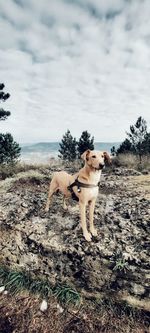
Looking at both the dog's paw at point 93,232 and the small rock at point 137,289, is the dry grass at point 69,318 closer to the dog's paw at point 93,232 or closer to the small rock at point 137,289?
the small rock at point 137,289

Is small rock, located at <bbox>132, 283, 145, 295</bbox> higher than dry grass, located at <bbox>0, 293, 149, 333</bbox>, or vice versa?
small rock, located at <bbox>132, 283, 145, 295</bbox>

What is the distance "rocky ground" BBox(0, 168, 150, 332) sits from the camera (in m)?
4.40

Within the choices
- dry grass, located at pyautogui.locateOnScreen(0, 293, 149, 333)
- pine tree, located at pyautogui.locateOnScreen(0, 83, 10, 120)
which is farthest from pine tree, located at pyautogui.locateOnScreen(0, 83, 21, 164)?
dry grass, located at pyautogui.locateOnScreen(0, 293, 149, 333)

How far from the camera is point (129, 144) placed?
88.9 feet

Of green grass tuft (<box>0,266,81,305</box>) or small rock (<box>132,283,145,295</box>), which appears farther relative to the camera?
green grass tuft (<box>0,266,81,305</box>)

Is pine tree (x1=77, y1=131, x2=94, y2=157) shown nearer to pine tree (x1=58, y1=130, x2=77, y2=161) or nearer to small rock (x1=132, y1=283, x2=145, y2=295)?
pine tree (x1=58, y1=130, x2=77, y2=161)

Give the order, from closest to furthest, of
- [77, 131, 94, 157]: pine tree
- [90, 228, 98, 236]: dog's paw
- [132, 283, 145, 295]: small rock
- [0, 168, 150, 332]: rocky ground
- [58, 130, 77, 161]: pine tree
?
[132, 283, 145, 295]: small rock → [0, 168, 150, 332]: rocky ground → [90, 228, 98, 236]: dog's paw → [77, 131, 94, 157]: pine tree → [58, 130, 77, 161]: pine tree

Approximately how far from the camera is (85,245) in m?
4.92

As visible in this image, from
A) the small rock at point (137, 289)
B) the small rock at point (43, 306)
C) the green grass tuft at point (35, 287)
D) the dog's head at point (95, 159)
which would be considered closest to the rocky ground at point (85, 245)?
the small rock at point (137, 289)

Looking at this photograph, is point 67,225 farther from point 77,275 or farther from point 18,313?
point 18,313

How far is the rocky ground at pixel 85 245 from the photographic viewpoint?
173 inches

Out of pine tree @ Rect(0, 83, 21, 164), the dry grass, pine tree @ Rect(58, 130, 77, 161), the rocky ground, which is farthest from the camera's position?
pine tree @ Rect(58, 130, 77, 161)

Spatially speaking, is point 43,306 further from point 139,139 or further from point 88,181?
point 139,139

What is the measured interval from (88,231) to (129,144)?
74.5 feet
